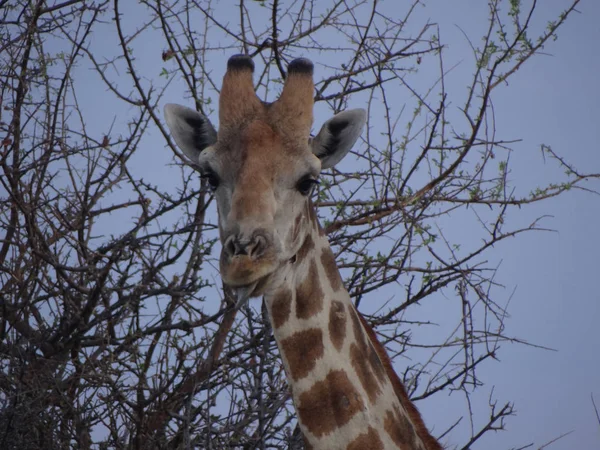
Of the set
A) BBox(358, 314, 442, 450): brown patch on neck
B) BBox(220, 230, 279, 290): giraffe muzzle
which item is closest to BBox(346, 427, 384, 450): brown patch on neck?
BBox(358, 314, 442, 450): brown patch on neck

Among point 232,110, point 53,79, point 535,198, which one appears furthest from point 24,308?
point 535,198

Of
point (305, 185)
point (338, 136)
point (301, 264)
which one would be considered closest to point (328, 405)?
point (301, 264)

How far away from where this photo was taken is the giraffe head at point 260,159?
Answer: 3.95 metres

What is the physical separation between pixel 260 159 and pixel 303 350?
3.20 ft

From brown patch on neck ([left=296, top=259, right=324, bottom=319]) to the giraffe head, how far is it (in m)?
0.15

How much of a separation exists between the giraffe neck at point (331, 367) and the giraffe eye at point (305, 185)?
0.81ft

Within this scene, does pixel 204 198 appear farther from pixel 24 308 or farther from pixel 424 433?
pixel 424 433

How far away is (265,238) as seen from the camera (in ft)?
13.1

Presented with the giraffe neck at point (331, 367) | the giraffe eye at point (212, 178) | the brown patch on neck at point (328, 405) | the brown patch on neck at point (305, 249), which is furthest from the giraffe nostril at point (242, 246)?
the brown patch on neck at point (328, 405)

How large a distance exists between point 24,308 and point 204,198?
147cm

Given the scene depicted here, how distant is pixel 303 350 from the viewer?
4250 mm

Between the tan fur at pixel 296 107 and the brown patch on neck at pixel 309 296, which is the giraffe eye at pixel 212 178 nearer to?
the tan fur at pixel 296 107

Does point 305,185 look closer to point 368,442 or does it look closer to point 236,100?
point 236,100

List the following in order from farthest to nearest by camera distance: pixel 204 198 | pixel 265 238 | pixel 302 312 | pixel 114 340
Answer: pixel 204 198, pixel 114 340, pixel 302 312, pixel 265 238
